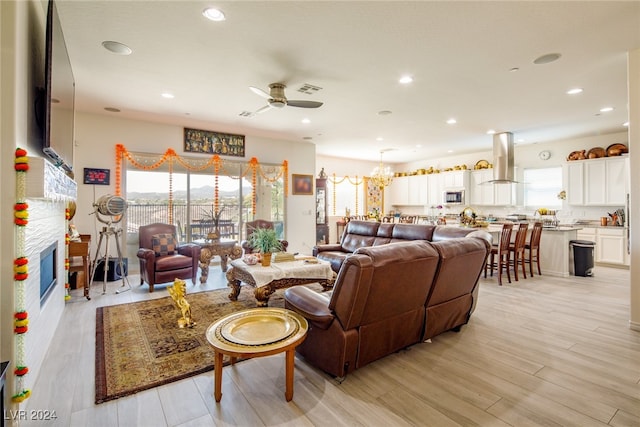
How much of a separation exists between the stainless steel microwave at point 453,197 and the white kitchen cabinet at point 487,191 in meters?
0.32

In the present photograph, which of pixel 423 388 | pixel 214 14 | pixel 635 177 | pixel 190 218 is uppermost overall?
pixel 214 14

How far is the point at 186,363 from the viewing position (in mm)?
2523

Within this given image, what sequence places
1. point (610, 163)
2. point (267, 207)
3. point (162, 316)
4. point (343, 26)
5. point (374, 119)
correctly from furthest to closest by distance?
point (267, 207), point (610, 163), point (374, 119), point (162, 316), point (343, 26)

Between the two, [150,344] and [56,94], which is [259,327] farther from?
[56,94]

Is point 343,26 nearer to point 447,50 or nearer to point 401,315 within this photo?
point 447,50

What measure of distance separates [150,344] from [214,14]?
9.65ft

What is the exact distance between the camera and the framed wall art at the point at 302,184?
25.2 ft

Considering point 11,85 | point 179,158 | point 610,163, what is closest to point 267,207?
point 179,158

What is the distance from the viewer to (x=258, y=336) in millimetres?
1988

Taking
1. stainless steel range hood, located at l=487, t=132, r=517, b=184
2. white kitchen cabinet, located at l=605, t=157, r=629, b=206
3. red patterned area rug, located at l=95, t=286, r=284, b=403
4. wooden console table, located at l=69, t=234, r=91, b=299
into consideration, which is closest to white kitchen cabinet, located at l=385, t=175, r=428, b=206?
stainless steel range hood, located at l=487, t=132, r=517, b=184

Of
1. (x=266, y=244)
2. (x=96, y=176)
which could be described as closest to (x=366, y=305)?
(x=266, y=244)

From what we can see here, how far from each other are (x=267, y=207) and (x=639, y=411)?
643cm

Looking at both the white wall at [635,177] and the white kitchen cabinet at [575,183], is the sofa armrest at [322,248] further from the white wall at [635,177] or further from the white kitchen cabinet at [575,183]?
the white kitchen cabinet at [575,183]

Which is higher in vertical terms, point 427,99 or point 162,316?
point 427,99
